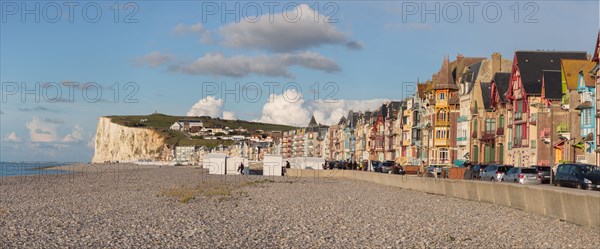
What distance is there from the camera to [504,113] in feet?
255

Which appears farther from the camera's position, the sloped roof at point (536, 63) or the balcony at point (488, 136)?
the balcony at point (488, 136)

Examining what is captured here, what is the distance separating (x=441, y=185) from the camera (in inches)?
1686

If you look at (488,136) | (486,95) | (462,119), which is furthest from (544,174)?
(462,119)

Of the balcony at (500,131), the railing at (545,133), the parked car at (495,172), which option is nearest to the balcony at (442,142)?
the balcony at (500,131)

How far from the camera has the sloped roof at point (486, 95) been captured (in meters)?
83.3

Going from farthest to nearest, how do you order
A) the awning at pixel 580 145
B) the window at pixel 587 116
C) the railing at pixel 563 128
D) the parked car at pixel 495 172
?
the railing at pixel 563 128 → the awning at pixel 580 145 → the window at pixel 587 116 → the parked car at pixel 495 172

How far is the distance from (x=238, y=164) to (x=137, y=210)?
6343 centimetres

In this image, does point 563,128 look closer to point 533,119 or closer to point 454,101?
point 533,119

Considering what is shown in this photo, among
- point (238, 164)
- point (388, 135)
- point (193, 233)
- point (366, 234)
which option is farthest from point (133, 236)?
point (388, 135)

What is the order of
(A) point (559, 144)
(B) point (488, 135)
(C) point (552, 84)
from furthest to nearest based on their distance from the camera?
1. (B) point (488, 135)
2. (C) point (552, 84)
3. (A) point (559, 144)

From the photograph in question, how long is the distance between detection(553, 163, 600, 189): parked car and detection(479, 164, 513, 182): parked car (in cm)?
1031

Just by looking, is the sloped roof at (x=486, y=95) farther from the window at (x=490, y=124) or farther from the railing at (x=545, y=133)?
the railing at (x=545, y=133)

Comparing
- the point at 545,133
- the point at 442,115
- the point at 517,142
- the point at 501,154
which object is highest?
the point at 442,115

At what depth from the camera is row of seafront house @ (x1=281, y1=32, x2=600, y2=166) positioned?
6050cm
